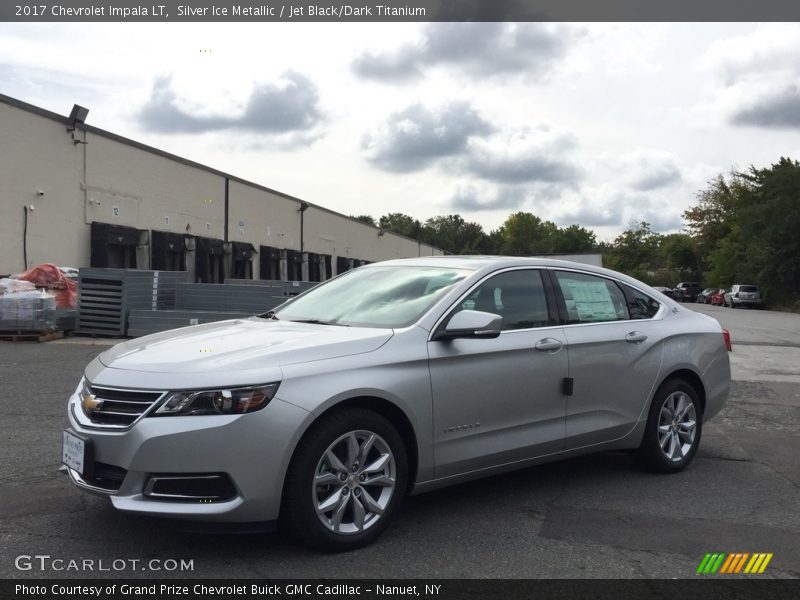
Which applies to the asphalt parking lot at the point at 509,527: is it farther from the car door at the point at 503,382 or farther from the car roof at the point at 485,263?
the car roof at the point at 485,263

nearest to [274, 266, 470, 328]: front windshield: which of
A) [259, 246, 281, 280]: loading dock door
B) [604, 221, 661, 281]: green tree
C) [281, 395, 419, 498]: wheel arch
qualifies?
[281, 395, 419, 498]: wheel arch

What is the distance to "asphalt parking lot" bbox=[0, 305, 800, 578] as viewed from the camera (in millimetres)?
3848

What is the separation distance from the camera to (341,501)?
13.0 feet

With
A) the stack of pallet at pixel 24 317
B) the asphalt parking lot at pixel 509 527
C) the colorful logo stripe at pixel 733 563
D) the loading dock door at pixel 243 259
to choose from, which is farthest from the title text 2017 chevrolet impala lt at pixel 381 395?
the loading dock door at pixel 243 259

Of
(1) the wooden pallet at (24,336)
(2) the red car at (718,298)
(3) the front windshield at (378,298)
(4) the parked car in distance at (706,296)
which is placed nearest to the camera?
(3) the front windshield at (378,298)

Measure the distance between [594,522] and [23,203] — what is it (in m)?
19.1

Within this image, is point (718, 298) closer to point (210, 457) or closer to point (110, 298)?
point (110, 298)

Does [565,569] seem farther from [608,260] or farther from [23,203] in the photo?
[608,260]

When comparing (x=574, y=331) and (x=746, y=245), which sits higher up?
(x=746, y=245)

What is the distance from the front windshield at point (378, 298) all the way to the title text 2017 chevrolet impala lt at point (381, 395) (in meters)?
0.02

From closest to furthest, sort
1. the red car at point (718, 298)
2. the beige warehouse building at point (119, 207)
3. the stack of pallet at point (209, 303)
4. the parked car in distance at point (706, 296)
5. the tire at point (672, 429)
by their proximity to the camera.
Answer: the tire at point (672, 429)
the stack of pallet at point (209, 303)
the beige warehouse building at point (119, 207)
the red car at point (718, 298)
the parked car in distance at point (706, 296)

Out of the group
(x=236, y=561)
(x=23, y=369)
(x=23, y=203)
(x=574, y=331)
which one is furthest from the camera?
(x=23, y=203)

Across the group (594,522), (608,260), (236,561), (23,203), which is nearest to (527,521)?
(594,522)

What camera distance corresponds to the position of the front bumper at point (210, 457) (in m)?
3.62
